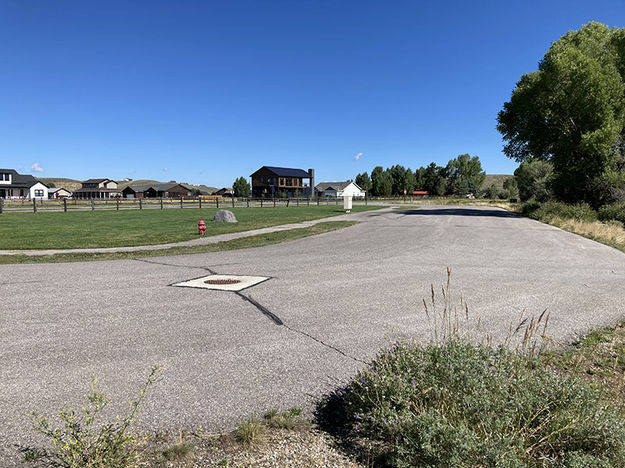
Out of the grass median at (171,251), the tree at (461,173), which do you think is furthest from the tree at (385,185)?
the grass median at (171,251)

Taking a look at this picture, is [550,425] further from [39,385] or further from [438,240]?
[438,240]

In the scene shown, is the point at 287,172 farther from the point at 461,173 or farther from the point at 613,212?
the point at 613,212

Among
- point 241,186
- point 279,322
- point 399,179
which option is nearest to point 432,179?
point 399,179

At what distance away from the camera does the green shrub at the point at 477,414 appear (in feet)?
7.58

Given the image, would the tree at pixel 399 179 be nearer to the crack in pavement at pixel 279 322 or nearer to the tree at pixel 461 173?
the tree at pixel 461 173

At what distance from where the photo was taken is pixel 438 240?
1505 centimetres

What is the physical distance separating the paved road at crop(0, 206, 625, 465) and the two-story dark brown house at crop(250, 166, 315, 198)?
8192 centimetres

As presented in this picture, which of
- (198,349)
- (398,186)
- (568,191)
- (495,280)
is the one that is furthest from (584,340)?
(398,186)

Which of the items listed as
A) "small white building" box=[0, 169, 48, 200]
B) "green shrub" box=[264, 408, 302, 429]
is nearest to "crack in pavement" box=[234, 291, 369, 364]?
"green shrub" box=[264, 408, 302, 429]

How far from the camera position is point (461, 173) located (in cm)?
10919

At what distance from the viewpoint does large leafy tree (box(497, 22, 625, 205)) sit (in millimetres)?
24016

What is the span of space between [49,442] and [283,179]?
301 ft

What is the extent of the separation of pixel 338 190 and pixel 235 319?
112445 mm

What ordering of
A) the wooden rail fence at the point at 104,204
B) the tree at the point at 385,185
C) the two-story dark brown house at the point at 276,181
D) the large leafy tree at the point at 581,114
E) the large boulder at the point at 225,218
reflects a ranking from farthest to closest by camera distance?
the tree at the point at 385,185
the two-story dark brown house at the point at 276,181
the wooden rail fence at the point at 104,204
the large leafy tree at the point at 581,114
the large boulder at the point at 225,218
